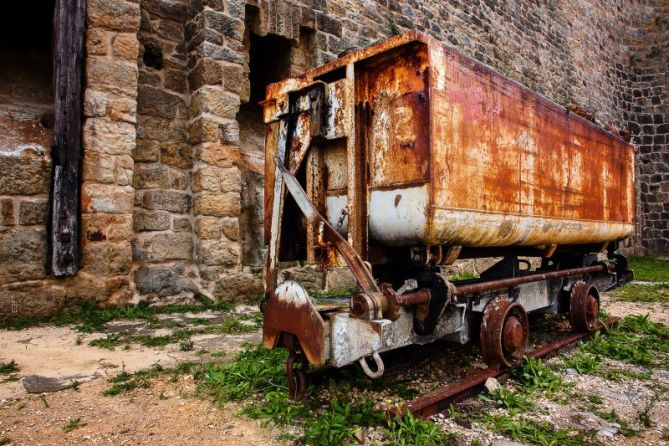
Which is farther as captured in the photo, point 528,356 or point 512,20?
point 512,20

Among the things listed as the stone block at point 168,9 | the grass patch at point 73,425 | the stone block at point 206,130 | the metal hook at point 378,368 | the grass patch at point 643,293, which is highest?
the stone block at point 168,9

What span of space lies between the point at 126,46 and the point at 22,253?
7.78 ft

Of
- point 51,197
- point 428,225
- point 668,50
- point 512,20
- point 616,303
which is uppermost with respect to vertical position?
point 668,50

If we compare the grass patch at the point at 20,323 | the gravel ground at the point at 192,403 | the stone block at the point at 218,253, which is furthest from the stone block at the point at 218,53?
the gravel ground at the point at 192,403

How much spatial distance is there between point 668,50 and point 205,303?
18.3 meters

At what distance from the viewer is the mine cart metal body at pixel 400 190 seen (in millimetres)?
2443

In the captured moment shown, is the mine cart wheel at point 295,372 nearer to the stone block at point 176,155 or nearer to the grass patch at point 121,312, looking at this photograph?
the grass patch at point 121,312

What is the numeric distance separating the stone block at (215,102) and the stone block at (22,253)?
2.16 metres

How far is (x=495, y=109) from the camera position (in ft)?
10.2

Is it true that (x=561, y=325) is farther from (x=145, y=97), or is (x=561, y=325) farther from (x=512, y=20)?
(x=512, y=20)

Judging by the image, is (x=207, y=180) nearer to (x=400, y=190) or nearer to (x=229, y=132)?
(x=229, y=132)

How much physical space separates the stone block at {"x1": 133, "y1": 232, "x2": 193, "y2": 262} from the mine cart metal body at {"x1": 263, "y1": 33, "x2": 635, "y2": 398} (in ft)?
8.20

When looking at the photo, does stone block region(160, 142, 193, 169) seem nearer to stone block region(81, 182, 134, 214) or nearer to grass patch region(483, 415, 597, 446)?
stone block region(81, 182, 134, 214)

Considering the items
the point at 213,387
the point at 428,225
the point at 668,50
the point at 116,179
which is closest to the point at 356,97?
the point at 428,225
